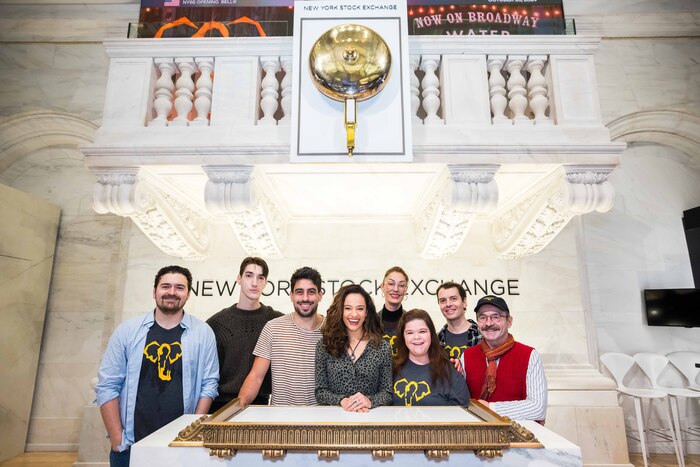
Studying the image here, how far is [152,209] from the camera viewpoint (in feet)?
11.7

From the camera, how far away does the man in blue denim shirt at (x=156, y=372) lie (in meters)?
2.41

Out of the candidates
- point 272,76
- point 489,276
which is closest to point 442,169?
point 272,76

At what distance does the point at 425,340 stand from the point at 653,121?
19.1 ft

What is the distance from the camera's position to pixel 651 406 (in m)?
5.36

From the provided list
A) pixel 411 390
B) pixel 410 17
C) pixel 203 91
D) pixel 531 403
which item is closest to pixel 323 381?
pixel 411 390

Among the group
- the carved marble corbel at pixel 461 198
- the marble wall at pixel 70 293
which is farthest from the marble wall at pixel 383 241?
the carved marble corbel at pixel 461 198

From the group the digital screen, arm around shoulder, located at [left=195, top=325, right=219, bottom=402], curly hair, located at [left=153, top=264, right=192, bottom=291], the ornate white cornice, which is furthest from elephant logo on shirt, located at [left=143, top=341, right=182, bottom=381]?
the ornate white cornice

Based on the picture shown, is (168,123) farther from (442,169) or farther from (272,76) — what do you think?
(442,169)

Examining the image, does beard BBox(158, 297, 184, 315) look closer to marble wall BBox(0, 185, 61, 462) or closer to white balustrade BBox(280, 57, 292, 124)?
white balustrade BBox(280, 57, 292, 124)

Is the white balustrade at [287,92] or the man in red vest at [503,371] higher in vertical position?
the white balustrade at [287,92]

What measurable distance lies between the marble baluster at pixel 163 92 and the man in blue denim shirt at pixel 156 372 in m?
1.42

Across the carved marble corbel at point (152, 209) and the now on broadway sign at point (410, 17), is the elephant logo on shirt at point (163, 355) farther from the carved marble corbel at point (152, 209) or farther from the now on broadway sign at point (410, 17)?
the now on broadway sign at point (410, 17)

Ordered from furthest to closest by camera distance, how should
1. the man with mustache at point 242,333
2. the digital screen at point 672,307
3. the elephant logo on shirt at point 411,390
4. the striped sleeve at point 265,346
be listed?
the digital screen at point 672,307
the man with mustache at point 242,333
the striped sleeve at point 265,346
the elephant logo on shirt at point 411,390

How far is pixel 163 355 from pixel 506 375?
6.56 ft
